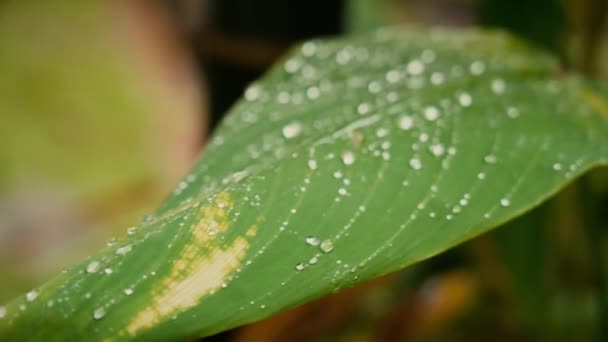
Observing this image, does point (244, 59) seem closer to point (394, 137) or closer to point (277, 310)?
point (394, 137)

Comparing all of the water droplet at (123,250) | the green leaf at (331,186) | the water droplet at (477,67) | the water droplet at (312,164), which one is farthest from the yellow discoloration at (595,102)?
the water droplet at (123,250)

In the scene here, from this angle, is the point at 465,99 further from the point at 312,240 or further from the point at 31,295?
the point at 31,295

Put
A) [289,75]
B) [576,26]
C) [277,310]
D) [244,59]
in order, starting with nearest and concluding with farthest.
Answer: [277,310] → [289,75] → [576,26] → [244,59]

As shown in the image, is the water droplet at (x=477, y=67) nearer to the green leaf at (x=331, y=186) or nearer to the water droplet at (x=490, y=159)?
the green leaf at (x=331, y=186)

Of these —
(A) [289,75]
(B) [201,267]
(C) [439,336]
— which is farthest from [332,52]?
(C) [439,336]

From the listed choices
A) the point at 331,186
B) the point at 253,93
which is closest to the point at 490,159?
the point at 331,186
